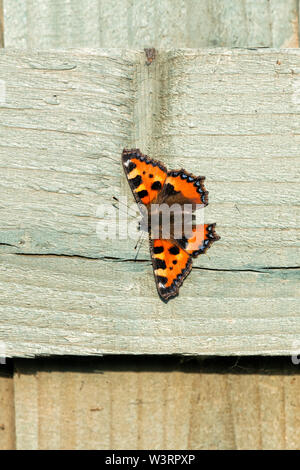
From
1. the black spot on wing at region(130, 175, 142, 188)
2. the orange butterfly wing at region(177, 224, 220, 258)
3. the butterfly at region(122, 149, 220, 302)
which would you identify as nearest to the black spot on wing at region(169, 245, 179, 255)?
the butterfly at region(122, 149, 220, 302)

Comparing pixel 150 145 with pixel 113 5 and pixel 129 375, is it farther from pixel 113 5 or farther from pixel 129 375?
pixel 129 375

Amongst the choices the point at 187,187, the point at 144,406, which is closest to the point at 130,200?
the point at 187,187

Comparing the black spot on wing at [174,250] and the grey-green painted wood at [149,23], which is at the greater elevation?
the grey-green painted wood at [149,23]

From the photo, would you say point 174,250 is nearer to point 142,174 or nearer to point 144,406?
point 142,174

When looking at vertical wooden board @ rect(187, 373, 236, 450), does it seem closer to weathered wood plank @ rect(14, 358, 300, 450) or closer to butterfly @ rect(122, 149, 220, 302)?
weathered wood plank @ rect(14, 358, 300, 450)

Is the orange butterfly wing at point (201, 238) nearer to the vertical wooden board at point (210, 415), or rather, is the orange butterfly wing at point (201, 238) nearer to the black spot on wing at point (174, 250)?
the black spot on wing at point (174, 250)

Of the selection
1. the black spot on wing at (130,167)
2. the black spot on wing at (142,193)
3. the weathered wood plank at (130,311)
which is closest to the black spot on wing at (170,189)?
the black spot on wing at (142,193)
